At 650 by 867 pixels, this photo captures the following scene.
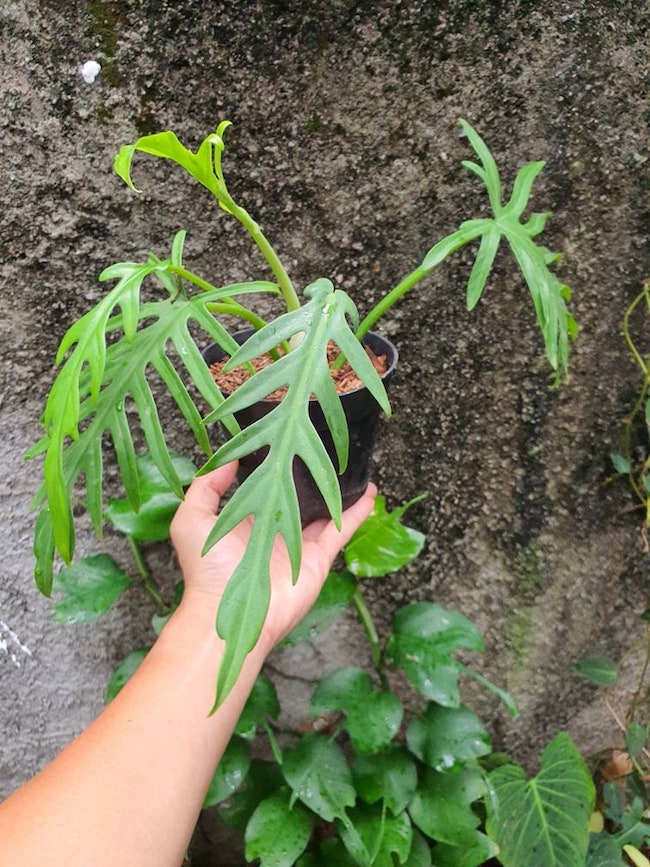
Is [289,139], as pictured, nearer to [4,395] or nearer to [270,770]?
[4,395]

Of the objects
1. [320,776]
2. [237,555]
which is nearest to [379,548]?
[237,555]

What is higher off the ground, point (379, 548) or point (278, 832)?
point (379, 548)

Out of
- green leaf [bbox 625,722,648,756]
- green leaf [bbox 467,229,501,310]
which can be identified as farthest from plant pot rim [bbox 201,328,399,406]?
green leaf [bbox 625,722,648,756]

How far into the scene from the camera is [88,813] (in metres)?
0.58

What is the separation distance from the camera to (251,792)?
1021 mm

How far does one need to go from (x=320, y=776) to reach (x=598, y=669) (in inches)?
20.7

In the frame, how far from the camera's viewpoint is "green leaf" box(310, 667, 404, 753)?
2.93ft

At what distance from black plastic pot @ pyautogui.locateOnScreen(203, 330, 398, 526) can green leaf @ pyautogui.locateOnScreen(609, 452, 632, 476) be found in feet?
1.59

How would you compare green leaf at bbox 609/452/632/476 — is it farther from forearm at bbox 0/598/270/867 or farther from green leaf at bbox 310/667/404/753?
forearm at bbox 0/598/270/867

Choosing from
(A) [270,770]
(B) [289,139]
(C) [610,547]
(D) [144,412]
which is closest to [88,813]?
(D) [144,412]

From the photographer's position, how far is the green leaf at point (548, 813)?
3.11ft

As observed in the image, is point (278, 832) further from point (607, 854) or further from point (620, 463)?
point (620, 463)

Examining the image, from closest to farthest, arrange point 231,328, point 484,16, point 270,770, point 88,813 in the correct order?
1. point 88,813
2. point 484,16
3. point 231,328
4. point 270,770

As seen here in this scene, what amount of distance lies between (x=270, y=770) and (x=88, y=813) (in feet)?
1.69
